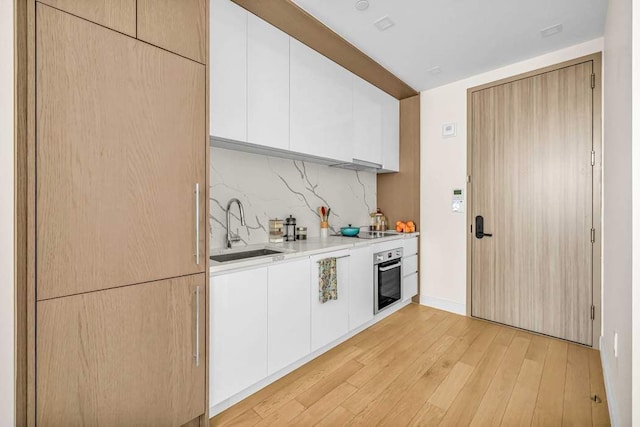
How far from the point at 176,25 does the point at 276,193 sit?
1.51 meters

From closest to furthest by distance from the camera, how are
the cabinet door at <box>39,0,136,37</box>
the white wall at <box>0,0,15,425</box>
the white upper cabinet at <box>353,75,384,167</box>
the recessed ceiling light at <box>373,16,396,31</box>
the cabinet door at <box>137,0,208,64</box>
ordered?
the white wall at <box>0,0,15,425</box>
the cabinet door at <box>39,0,136,37</box>
the cabinet door at <box>137,0,208,64</box>
the recessed ceiling light at <box>373,16,396,31</box>
the white upper cabinet at <box>353,75,384,167</box>

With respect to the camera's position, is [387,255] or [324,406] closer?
[324,406]

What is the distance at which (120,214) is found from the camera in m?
1.28

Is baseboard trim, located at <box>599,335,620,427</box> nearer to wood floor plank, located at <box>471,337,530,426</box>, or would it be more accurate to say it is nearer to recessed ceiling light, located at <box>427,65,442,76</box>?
wood floor plank, located at <box>471,337,530,426</box>

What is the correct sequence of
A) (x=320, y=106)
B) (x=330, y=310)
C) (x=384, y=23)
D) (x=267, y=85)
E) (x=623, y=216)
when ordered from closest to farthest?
(x=623, y=216), (x=267, y=85), (x=384, y=23), (x=330, y=310), (x=320, y=106)

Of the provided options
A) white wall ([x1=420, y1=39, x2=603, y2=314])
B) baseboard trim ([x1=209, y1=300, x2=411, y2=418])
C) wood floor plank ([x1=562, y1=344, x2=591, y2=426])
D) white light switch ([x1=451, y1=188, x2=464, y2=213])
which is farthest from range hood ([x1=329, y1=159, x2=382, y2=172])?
wood floor plank ([x1=562, y1=344, x2=591, y2=426])

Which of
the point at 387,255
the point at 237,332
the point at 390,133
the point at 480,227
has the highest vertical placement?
the point at 390,133

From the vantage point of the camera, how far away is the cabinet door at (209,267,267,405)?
165cm

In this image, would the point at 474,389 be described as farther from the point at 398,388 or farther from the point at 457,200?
the point at 457,200

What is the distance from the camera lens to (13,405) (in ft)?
3.47

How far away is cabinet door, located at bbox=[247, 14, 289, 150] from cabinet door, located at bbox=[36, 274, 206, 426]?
1106 mm

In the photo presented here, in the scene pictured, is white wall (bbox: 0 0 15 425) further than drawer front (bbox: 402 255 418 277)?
No

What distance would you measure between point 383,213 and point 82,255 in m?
3.16

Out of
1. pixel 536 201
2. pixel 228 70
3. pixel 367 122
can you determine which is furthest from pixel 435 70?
pixel 228 70
